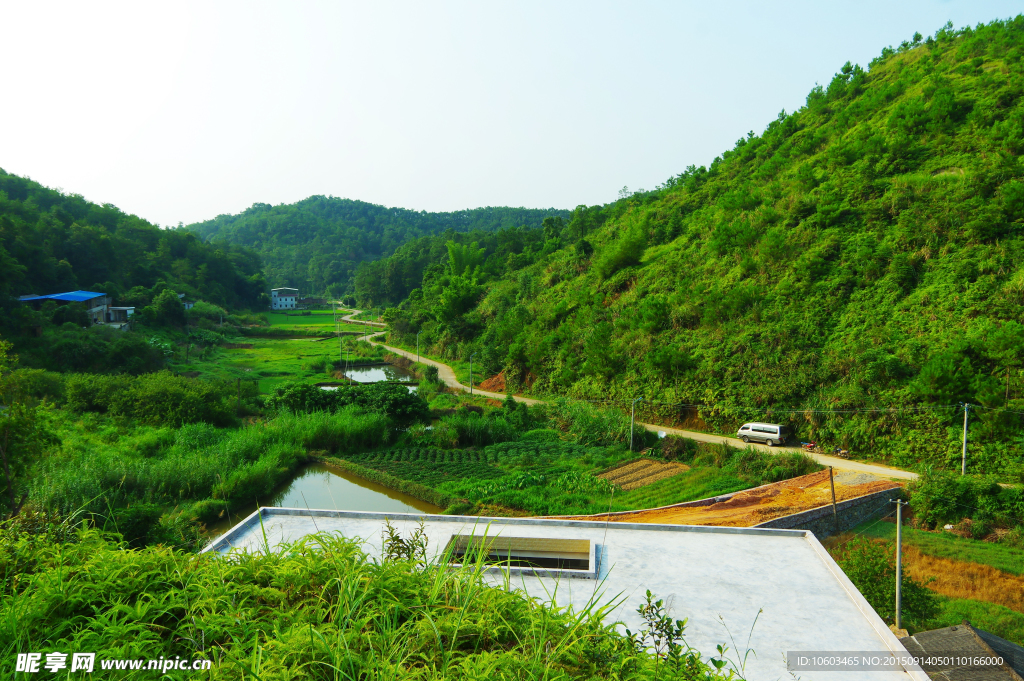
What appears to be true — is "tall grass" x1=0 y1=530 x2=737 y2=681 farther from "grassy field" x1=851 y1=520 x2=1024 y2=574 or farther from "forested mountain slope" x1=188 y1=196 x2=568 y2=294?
"forested mountain slope" x1=188 y1=196 x2=568 y2=294

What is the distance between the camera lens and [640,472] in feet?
56.0

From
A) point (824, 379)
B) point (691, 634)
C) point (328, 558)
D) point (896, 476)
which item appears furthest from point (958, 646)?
point (824, 379)

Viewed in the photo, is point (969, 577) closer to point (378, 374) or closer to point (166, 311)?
point (378, 374)

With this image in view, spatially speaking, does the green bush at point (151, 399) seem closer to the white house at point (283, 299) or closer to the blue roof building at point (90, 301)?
the blue roof building at point (90, 301)

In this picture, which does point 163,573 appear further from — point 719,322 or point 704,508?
point 719,322

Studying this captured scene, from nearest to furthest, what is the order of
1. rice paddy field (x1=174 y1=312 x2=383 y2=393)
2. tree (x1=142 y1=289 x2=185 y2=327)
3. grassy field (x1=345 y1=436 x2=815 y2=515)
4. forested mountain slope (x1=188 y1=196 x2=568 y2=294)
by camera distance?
1. grassy field (x1=345 y1=436 x2=815 y2=515)
2. rice paddy field (x1=174 y1=312 x2=383 y2=393)
3. tree (x1=142 y1=289 x2=185 y2=327)
4. forested mountain slope (x1=188 y1=196 x2=568 y2=294)

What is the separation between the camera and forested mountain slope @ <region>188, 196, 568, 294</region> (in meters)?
90.8

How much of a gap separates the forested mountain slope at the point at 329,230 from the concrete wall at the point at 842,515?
6995 cm

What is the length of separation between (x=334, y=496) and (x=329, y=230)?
96.4 meters

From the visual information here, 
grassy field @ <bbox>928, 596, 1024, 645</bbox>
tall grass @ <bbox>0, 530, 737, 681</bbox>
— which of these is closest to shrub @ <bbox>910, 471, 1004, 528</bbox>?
grassy field @ <bbox>928, 596, 1024, 645</bbox>

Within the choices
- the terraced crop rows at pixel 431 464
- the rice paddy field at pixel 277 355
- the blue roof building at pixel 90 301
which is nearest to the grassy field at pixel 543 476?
the terraced crop rows at pixel 431 464

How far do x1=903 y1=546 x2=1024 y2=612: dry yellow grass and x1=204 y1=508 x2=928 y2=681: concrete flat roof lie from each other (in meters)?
5.77

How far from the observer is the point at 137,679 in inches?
71.7

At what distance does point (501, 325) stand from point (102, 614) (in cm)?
3327
